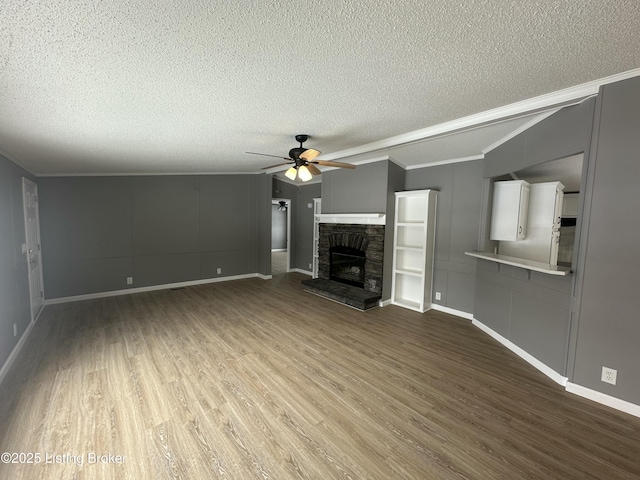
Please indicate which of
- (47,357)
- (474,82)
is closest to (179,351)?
(47,357)

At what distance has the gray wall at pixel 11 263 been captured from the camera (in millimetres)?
2611

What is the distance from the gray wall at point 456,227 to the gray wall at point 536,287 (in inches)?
13.3

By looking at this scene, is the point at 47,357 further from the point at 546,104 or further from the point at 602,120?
the point at 602,120

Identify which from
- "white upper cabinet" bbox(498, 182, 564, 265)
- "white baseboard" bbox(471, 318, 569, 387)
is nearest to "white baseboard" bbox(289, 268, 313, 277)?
"white baseboard" bbox(471, 318, 569, 387)

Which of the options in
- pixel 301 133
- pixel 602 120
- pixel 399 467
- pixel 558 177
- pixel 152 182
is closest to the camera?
pixel 399 467

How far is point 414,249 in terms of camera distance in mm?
4449

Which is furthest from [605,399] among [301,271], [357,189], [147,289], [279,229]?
Answer: [279,229]

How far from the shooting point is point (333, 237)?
546 cm

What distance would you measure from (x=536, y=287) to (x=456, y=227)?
163cm

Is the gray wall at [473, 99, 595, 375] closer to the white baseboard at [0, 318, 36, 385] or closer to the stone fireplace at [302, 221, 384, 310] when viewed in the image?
the stone fireplace at [302, 221, 384, 310]

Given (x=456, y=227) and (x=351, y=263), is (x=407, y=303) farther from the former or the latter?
(x=456, y=227)

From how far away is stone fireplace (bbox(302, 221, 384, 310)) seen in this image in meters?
4.63

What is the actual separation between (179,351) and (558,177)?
588 cm

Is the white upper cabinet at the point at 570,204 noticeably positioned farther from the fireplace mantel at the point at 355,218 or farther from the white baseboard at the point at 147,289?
the white baseboard at the point at 147,289
